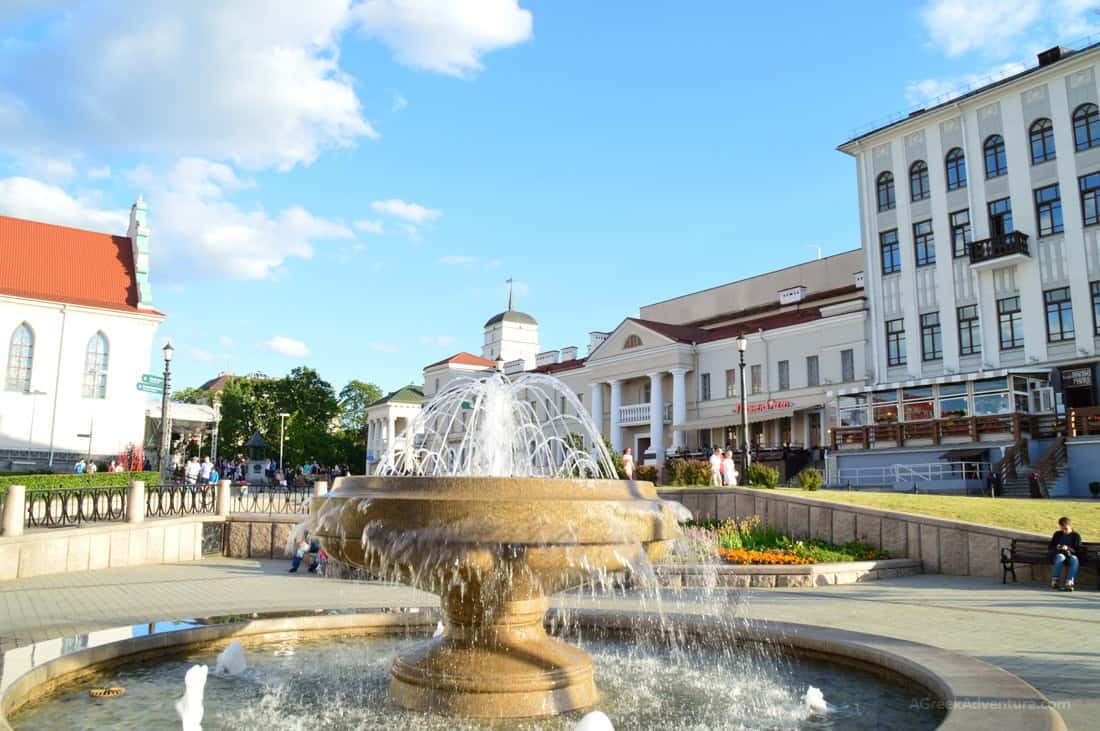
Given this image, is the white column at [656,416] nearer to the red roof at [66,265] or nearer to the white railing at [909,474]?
the white railing at [909,474]

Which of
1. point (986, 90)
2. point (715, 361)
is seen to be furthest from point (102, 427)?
Result: point (986, 90)

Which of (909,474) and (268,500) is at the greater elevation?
(909,474)

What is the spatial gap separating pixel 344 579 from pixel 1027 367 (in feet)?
91.0

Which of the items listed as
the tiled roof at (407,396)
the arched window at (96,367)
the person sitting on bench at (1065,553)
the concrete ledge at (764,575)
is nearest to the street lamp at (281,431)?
the tiled roof at (407,396)

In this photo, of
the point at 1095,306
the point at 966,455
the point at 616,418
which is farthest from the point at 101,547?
the point at 616,418

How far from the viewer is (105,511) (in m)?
19.8

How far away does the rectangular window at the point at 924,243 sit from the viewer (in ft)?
118

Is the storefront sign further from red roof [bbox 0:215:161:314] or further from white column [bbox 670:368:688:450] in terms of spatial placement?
red roof [bbox 0:215:161:314]

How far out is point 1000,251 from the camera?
106 feet

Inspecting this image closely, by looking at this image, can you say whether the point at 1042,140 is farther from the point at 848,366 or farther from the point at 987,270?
→ the point at 848,366

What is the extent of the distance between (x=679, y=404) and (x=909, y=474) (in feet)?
54.4

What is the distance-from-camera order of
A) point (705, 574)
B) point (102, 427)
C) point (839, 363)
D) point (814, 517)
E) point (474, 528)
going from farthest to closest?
point (102, 427)
point (839, 363)
point (814, 517)
point (705, 574)
point (474, 528)

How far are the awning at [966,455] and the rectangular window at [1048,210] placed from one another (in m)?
9.66

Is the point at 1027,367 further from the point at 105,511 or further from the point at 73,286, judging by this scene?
the point at 73,286
